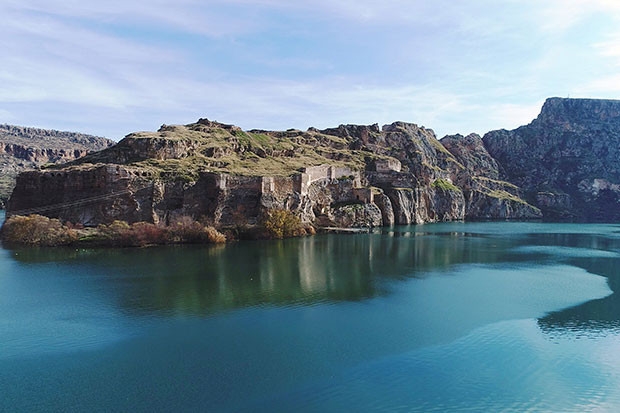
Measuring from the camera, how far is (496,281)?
39.4 meters

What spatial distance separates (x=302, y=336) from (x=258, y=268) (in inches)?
770

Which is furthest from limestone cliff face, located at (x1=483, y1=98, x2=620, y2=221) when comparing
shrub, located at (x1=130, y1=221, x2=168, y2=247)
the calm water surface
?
shrub, located at (x1=130, y1=221, x2=168, y2=247)

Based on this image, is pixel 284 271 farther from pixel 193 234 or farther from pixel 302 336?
pixel 193 234

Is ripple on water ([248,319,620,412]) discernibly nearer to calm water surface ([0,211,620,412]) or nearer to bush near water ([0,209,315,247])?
Answer: calm water surface ([0,211,620,412])

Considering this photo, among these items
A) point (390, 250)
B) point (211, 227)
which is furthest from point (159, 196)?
point (390, 250)

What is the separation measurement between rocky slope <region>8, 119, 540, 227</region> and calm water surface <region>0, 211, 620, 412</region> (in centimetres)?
1721

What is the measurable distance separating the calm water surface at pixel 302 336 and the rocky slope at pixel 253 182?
17.2 m

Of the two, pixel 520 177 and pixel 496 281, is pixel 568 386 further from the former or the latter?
pixel 520 177

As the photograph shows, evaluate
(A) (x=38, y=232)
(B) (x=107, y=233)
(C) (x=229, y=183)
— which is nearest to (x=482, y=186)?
(C) (x=229, y=183)

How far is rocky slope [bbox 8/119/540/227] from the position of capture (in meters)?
62.1

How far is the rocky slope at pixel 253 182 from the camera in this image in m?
62.1

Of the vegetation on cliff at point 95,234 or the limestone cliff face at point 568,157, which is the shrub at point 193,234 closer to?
the vegetation on cliff at point 95,234

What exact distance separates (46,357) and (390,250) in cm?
4314

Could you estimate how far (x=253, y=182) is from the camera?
69062 millimetres
